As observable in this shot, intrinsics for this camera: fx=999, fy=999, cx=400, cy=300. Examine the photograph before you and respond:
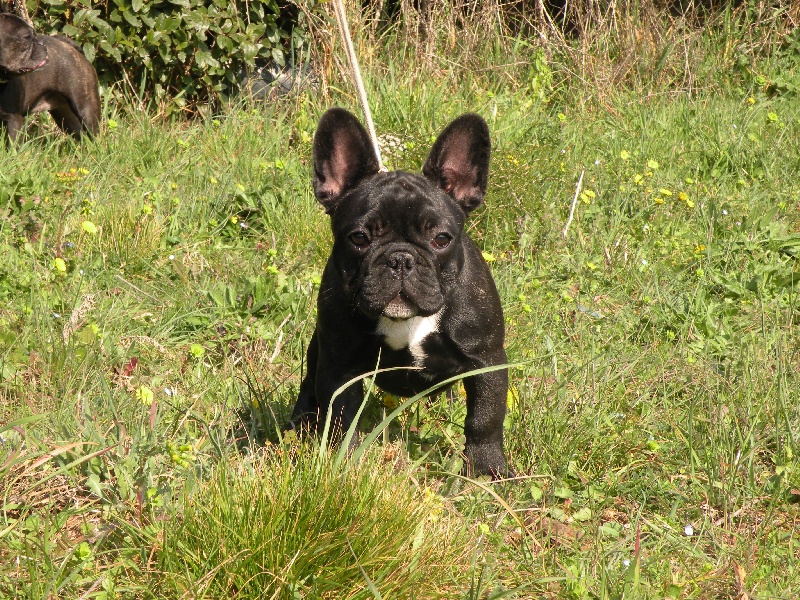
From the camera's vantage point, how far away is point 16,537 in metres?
2.97

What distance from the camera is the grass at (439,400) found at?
9.21ft

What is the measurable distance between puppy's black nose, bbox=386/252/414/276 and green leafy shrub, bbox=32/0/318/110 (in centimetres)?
445

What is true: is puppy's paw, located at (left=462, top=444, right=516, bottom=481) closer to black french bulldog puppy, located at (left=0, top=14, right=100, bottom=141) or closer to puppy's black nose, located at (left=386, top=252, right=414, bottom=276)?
puppy's black nose, located at (left=386, top=252, right=414, bottom=276)

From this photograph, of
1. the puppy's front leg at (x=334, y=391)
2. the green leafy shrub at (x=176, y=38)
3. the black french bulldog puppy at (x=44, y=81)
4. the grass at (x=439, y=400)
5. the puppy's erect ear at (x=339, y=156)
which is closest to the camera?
the grass at (x=439, y=400)

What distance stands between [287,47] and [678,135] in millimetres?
3196

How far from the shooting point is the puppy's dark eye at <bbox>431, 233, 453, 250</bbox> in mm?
3729

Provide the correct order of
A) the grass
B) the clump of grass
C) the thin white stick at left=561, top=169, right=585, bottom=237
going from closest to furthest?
1. the clump of grass
2. the grass
3. the thin white stick at left=561, top=169, right=585, bottom=237

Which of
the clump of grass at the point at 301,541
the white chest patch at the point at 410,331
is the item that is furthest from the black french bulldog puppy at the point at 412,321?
the clump of grass at the point at 301,541

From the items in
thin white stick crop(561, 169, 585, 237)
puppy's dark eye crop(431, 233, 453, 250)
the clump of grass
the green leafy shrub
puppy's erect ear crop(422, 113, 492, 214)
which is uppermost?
the green leafy shrub

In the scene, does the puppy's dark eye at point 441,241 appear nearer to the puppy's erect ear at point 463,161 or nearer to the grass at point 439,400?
the puppy's erect ear at point 463,161

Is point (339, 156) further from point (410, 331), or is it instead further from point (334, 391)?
point (334, 391)

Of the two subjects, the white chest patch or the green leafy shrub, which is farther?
the green leafy shrub

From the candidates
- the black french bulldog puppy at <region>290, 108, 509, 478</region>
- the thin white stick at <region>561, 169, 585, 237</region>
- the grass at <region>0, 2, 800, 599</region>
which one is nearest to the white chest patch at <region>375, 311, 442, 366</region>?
the black french bulldog puppy at <region>290, 108, 509, 478</region>

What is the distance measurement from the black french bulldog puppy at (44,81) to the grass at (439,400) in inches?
9.7
